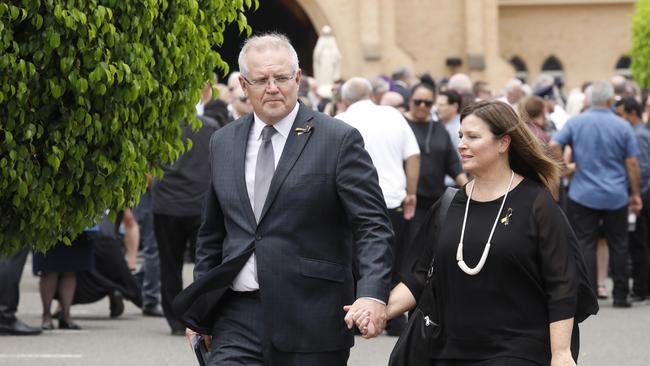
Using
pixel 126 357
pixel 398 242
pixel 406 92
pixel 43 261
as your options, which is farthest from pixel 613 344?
pixel 406 92

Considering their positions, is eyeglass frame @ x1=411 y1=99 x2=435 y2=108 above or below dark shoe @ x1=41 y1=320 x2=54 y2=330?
above

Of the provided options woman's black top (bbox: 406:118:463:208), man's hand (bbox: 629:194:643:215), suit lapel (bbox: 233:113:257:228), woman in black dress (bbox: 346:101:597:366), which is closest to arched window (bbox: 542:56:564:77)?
man's hand (bbox: 629:194:643:215)

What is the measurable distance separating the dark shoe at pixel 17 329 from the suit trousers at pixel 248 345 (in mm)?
6664

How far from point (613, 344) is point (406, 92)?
26.2 feet

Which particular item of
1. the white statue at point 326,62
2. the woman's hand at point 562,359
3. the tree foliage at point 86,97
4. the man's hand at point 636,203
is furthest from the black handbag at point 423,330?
the white statue at point 326,62

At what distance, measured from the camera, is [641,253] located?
1526cm

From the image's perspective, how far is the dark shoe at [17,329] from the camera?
12421 millimetres

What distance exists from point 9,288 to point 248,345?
6697mm

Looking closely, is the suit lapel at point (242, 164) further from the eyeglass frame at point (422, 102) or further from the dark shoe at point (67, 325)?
the dark shoe at point (67, 325)

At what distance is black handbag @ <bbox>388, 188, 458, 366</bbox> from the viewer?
582 cm

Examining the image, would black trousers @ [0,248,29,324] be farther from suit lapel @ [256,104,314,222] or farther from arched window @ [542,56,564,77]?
arched window @ [542,56,564,77]

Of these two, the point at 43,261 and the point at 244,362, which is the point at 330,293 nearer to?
the point at 244,362

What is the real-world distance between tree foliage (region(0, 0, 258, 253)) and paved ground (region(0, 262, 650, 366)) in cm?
356

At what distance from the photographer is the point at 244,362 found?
5.95m
